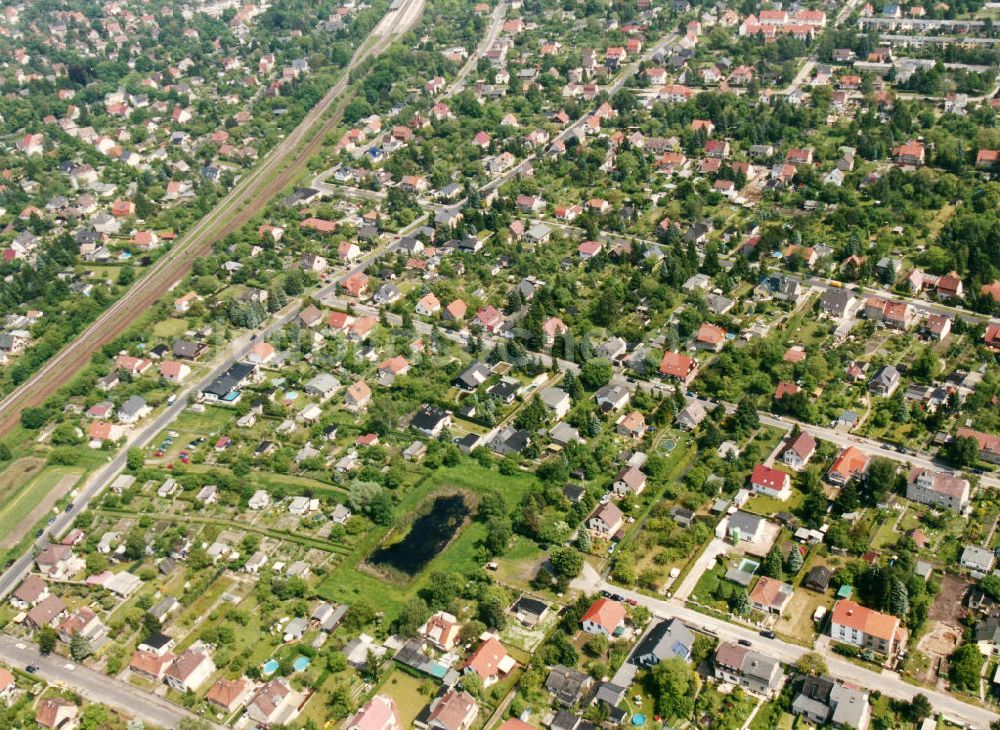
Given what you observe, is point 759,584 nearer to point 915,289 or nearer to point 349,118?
point 915,289

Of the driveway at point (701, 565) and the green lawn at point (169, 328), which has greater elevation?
the green lawn at point (169, 328)

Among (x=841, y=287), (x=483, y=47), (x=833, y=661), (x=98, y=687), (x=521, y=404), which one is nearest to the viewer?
(x=833, y=661)

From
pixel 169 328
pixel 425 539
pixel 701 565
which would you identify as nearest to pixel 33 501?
pixel 169 328

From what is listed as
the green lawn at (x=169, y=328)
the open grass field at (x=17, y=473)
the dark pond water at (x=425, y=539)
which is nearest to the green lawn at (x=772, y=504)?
the dark pond water at (x=425, y=539)

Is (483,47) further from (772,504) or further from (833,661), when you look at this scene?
(833,661)

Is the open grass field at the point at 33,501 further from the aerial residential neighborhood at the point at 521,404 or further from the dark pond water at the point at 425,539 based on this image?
the dark pond water at the point at 425,539

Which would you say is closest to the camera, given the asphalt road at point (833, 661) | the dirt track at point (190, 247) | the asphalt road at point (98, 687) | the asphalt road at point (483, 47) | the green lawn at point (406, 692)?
the asphalt road at point (833, 661)

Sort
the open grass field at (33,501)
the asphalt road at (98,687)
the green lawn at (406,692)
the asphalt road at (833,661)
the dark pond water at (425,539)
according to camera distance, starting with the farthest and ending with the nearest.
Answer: the open grass field at (33,501)
the dark pond water at (425,539)
the asphalt road at (98,687)
the green lawn at (406,692)
the asphalt road at (833,661)
